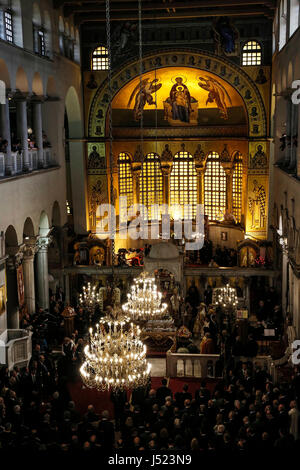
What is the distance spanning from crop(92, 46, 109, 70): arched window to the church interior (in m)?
0.08

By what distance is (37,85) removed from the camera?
2495 centimetres

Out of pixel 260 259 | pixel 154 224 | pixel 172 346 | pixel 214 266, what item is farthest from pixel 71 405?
pixel 154 224

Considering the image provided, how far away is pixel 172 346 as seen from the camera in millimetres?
21062

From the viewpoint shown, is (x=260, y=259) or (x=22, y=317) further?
(x=260, y=259)

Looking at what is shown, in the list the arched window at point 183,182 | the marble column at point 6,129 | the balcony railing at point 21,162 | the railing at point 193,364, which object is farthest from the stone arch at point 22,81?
the arched window at point 183,182

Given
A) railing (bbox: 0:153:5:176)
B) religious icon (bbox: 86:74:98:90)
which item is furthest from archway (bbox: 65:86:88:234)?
railing (bbox: 0:153:5:176)

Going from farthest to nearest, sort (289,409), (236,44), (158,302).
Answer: (236,44) < (158,302) < (289,409)

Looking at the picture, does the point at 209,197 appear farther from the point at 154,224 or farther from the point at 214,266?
the point at 214,266

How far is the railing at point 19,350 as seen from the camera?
18952 mm

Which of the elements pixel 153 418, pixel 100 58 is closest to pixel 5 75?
pixel 100 58

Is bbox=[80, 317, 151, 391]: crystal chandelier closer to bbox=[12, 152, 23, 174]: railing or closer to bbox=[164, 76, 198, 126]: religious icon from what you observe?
bbox=[12, 152, 23, 174]: railing

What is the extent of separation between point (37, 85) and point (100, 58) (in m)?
7.73

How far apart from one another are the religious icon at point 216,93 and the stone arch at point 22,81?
12.0 m

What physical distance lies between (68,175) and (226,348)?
18028 mm
